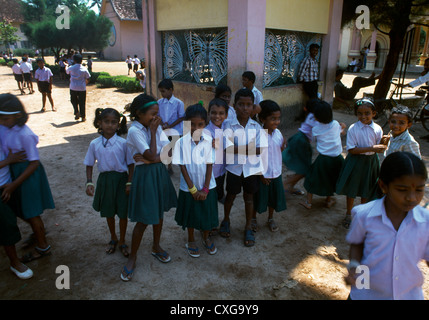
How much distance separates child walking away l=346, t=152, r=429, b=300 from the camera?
1.40m

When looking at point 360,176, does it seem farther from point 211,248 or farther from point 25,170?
point 25,170

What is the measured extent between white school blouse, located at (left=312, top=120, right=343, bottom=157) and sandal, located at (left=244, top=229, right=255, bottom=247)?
1321 mm

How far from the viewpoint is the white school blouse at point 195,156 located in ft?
8.74

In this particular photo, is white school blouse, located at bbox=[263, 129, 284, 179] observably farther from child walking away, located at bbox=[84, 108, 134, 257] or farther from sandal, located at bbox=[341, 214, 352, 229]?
child walking away, located at bbox=[84, 108, 134, 257]

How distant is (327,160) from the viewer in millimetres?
3637

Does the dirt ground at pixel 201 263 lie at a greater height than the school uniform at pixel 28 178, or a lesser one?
lesser

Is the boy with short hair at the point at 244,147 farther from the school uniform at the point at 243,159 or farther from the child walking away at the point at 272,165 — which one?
the child walking away at the point at 272,165

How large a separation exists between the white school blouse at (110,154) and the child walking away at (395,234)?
1944mm

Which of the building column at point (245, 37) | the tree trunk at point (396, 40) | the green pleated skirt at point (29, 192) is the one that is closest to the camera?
the green pleated skirt at point (29, 192)

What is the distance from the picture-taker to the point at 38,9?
128 ft

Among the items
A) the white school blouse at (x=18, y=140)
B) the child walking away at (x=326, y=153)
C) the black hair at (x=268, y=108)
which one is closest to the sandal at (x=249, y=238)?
the child walking away at (x=326, y=153)

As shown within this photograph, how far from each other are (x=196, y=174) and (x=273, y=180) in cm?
95

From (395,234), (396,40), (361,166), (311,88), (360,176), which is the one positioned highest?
(396,40)

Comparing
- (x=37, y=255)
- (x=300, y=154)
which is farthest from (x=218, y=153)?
(x=37, y=255)
